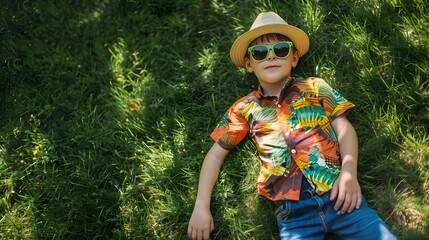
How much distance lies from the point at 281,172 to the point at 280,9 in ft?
4.27

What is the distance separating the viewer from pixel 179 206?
352 centimetres

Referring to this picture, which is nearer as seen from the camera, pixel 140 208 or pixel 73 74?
pixel 140 208

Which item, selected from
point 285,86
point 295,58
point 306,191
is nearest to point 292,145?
point 306,191

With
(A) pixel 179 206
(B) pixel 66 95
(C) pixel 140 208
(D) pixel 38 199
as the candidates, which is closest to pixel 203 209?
(A) pixel 179 206

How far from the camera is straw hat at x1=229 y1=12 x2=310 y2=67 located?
3.43 metres

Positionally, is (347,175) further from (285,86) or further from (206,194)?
(206,194)

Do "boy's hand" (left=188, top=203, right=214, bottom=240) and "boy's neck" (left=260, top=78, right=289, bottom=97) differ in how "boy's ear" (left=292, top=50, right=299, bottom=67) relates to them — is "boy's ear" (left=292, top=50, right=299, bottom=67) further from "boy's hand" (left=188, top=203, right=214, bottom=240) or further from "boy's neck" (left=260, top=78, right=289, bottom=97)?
"boy's hand" (left=188, top=203, right=214, bottom=240)

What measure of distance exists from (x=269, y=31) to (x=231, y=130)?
0.66 meters

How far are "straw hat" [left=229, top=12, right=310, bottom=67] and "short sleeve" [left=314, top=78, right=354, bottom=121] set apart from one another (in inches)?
14.2

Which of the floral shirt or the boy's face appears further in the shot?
the boy's face

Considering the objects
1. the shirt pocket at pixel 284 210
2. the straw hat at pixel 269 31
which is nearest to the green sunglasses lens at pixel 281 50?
the straw hat at pixel 269 31

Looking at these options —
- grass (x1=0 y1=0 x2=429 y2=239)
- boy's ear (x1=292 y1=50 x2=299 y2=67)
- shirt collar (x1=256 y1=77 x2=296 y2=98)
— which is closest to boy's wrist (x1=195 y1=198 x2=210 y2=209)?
grass (x1=0 y1=0 x2=429 y2=239)

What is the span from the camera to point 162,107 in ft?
12.9

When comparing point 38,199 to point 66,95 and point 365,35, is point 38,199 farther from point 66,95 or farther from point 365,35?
point 365,35
